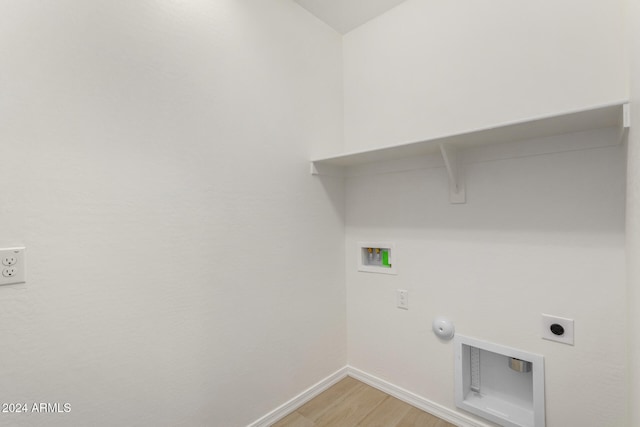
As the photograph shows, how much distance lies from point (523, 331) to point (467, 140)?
96cm

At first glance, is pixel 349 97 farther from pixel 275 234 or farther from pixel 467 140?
pixel 275 234

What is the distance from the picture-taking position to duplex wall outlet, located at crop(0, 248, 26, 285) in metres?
0.89

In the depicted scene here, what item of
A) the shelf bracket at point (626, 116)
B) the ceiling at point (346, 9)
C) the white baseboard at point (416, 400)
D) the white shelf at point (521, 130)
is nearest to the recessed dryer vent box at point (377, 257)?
the white shelf at point (521, 130)

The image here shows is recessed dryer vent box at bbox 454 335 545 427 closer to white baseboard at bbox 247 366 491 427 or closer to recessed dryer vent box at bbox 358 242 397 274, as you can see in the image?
white baseboard at bbox 247 366 491 427

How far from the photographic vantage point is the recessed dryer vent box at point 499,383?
1347 millimetres

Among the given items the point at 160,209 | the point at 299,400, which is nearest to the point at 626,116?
the point at 160,209

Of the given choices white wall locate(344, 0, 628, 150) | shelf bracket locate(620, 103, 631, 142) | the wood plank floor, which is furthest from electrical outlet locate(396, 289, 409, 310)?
shelf bracket locate(620, 103, 631, 142)

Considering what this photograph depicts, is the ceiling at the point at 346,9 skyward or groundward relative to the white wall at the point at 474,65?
skyward

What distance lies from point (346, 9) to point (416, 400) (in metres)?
2.49

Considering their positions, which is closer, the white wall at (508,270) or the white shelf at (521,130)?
the white shelf at (521,130)

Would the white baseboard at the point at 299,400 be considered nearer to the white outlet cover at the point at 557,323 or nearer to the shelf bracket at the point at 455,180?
the white outlet cover at the point at 557,323

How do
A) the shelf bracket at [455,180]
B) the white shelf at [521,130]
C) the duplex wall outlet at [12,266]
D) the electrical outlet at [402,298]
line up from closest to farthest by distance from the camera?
the duplex wall outlet at [12,266] < the white shelf at [521,130] < the shelf bracket at [455,180] < the electrical outlet at [402,298]

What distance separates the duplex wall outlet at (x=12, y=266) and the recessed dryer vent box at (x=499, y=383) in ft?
6.22

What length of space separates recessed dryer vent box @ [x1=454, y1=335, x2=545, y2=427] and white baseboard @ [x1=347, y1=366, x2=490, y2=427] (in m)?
0.07
